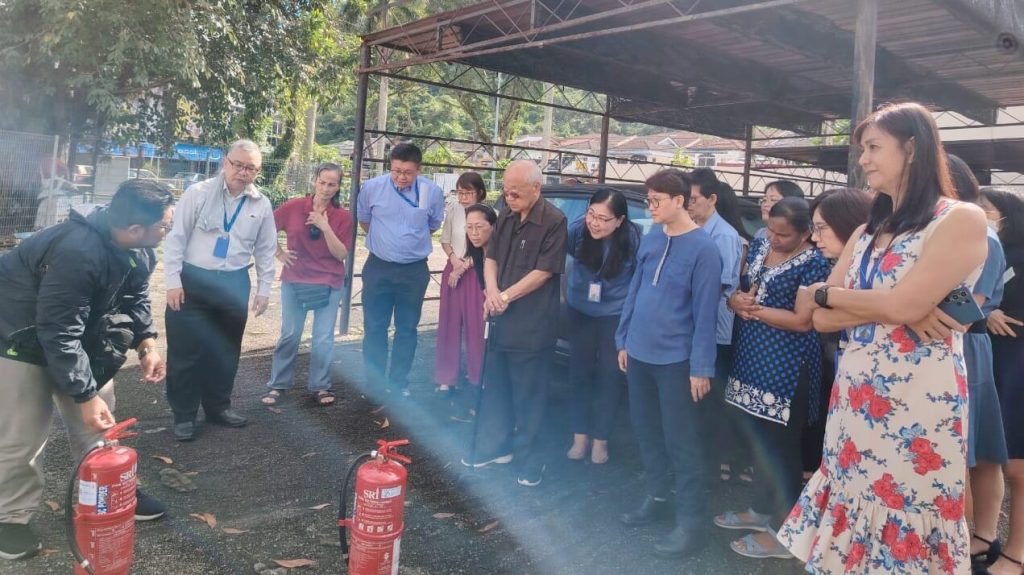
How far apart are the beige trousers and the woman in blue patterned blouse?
284cm

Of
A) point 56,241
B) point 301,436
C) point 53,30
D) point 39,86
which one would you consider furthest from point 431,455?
point 39,86

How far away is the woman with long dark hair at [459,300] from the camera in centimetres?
500

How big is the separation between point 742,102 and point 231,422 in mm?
7809

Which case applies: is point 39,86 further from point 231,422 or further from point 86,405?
point 86,405

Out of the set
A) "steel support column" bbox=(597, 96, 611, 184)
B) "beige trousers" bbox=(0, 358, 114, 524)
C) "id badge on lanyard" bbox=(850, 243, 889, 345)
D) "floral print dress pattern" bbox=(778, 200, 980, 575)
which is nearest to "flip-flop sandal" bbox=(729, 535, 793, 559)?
"floral print dress pattern" bbox=(778, 200, 980, 575)

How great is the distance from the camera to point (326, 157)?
31.8 metres

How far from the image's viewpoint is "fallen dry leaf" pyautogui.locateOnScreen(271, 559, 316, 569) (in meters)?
2.84

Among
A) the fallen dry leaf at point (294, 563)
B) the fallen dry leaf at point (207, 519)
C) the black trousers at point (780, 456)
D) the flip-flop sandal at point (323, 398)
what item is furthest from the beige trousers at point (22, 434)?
the black trousers at point (780, 456)

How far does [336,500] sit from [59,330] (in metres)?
1.50

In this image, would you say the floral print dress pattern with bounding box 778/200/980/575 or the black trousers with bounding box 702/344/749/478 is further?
the black trousers with bounding box 702/344/749/478

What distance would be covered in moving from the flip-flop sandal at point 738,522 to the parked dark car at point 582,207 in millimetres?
1384

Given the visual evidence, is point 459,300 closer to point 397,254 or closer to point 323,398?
point 397,254

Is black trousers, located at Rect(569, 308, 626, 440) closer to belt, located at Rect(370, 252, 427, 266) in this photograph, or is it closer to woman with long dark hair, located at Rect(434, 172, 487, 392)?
woman with long dark hair, located at Rect(434, 172, 487, 392)

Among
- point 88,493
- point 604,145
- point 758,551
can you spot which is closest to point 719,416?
point 758,551
